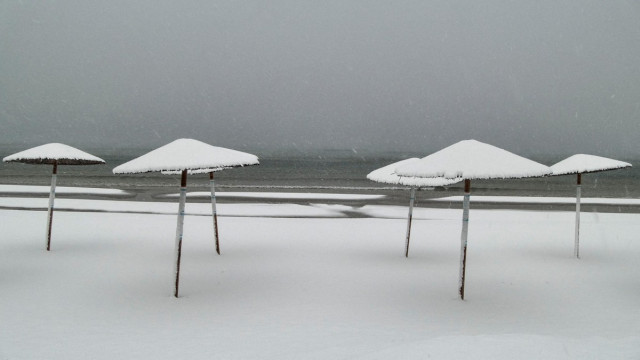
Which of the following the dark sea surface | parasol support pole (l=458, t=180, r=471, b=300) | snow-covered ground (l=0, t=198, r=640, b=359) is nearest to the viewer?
snow-covered ground (l=0, t=198, r=640, b=359)

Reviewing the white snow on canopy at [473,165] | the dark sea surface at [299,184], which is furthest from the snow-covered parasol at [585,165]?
the dark sea surface at [299,184]

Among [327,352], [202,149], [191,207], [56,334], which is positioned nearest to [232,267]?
[202,149]

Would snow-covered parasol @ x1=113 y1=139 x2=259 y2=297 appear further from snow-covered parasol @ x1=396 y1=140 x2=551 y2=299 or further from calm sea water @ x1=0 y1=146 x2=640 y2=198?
calm sea water @ x1=0 y1=146 x2=640 y2=198

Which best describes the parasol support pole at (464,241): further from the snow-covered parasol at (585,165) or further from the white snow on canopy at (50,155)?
the white snow on canopy at (50,155)

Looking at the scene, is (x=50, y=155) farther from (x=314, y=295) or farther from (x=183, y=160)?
(x=314, y=295)

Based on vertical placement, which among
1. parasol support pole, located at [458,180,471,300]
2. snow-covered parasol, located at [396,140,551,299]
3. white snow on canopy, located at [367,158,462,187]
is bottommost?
parasol support pole, located at [458,180,471,300]

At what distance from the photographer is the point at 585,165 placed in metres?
10.8

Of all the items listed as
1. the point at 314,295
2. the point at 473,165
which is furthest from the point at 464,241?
the point at 314,295

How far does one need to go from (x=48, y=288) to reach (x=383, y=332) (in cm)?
620

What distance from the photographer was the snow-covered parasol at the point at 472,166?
24.5ft

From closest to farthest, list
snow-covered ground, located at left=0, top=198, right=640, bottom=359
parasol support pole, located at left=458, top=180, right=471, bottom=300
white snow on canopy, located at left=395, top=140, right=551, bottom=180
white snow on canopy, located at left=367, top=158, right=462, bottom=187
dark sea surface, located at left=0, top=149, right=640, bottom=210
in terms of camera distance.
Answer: snow-covered ground, located at left=0, top=198, right=640, bottom=359, white snow on canopy, located at left=395, top=140, right=551, bottom=180, parasol support pole, located at left=458, top=180, right=471, bottom=300, white snow on canopy, located at left=367, top=158, right=462, bottom=187, dark sea surface, located at left=0, top=149, right=640, bottom=210

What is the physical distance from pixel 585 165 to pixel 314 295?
6875mm

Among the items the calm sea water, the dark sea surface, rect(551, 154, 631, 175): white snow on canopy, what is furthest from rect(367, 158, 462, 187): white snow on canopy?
the calm sea water

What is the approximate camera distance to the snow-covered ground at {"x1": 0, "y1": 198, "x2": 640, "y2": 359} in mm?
6211
